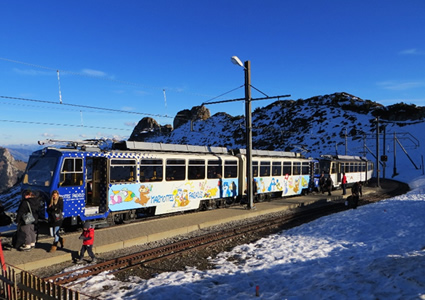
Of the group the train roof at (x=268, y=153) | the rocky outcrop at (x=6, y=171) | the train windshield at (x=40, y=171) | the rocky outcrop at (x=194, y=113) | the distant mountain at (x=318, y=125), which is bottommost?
the rocky outcrop at (x=6, y=171)

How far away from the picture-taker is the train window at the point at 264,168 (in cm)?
2081

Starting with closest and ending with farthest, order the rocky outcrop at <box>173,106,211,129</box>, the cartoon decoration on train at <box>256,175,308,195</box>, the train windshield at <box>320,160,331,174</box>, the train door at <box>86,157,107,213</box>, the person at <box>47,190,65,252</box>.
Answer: the person at <box>47,190,65,252</box> → the train door at <box>86,157,107,213</box> → the cartoon decoration on train at <box>256,175,308,195</box> → the train windshield at <box>320,160,331,174</box> → the rocky outcrop at <box>173,106,211,129</box>

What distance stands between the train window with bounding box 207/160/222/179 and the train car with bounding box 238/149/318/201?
2113mm

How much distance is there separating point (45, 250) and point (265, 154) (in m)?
14.9

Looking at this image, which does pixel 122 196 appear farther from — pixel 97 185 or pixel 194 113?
pixel 194 113

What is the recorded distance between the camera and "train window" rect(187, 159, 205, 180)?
15.9 m

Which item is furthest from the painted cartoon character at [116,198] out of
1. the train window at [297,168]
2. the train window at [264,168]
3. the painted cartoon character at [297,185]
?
the painted cartoon character at [297,185]

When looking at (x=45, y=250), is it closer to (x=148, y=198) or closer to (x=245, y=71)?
(x=148, y=198)

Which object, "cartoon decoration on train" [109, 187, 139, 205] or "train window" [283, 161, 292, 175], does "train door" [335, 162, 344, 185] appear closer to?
"train window" [283, 161, 292, 175]

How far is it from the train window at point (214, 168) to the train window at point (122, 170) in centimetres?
475

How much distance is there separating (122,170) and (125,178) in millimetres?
357

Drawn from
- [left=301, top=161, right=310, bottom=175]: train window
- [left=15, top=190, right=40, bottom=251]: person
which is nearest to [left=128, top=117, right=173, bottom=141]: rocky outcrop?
[left=301, top=161, right=310, bottom=175]: train window

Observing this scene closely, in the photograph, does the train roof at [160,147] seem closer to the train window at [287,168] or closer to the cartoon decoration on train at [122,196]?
the cartoon decoration on train at [122,196]

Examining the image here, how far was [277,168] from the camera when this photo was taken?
22422 millimetres
